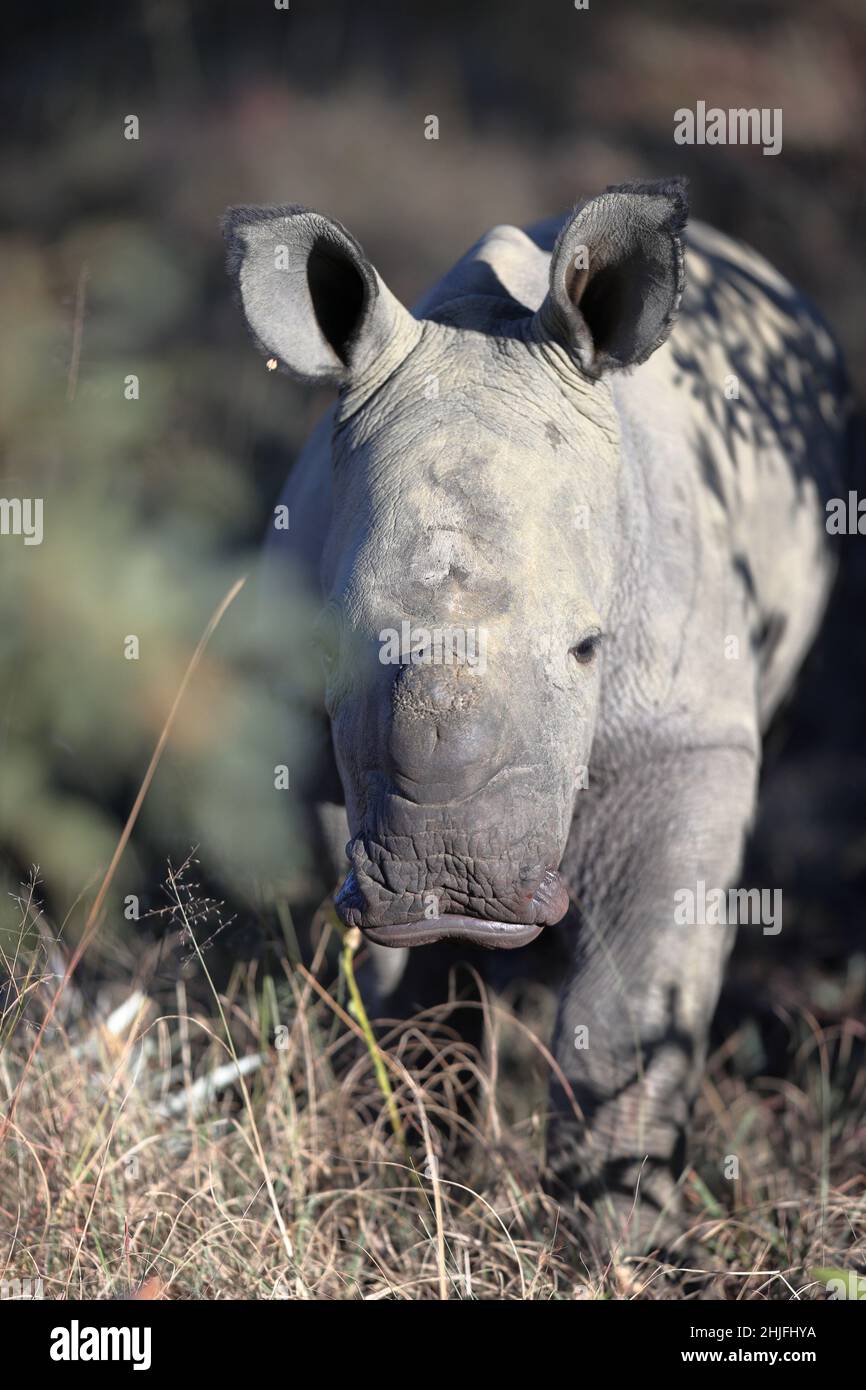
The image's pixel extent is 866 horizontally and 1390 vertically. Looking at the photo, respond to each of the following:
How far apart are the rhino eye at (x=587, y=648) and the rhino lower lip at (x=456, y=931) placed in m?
0.69

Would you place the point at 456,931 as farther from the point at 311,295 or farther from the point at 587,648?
the point at 311,295

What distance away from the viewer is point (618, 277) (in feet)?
13.9

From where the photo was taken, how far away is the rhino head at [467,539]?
3.55 metres

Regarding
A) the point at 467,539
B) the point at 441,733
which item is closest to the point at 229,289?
the point at 467,539

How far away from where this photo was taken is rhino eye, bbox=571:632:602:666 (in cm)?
392

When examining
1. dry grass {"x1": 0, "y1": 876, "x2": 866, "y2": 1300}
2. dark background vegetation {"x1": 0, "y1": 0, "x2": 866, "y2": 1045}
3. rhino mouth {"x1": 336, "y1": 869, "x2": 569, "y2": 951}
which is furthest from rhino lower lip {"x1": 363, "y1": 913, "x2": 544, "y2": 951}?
dark background vegetation {"x1": 0, "y1": 0, "x2": 866, "y2": 1045}

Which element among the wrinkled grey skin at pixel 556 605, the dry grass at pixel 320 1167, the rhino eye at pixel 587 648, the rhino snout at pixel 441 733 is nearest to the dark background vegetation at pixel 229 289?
the dry grass at pixel 320 1167

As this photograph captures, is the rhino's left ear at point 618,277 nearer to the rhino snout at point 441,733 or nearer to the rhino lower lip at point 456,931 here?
the rhino snout at point 441,733

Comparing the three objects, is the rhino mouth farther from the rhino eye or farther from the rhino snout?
the rhino eye

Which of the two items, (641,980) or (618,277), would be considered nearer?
(618,277)

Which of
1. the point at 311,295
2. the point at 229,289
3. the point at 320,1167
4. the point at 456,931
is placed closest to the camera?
the point at 456,931

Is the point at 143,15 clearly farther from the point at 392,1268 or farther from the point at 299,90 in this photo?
the point at 392,1268

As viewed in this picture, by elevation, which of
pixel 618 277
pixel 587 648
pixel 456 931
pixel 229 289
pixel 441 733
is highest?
pixel 229 289

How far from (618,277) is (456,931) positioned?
5.97ft
